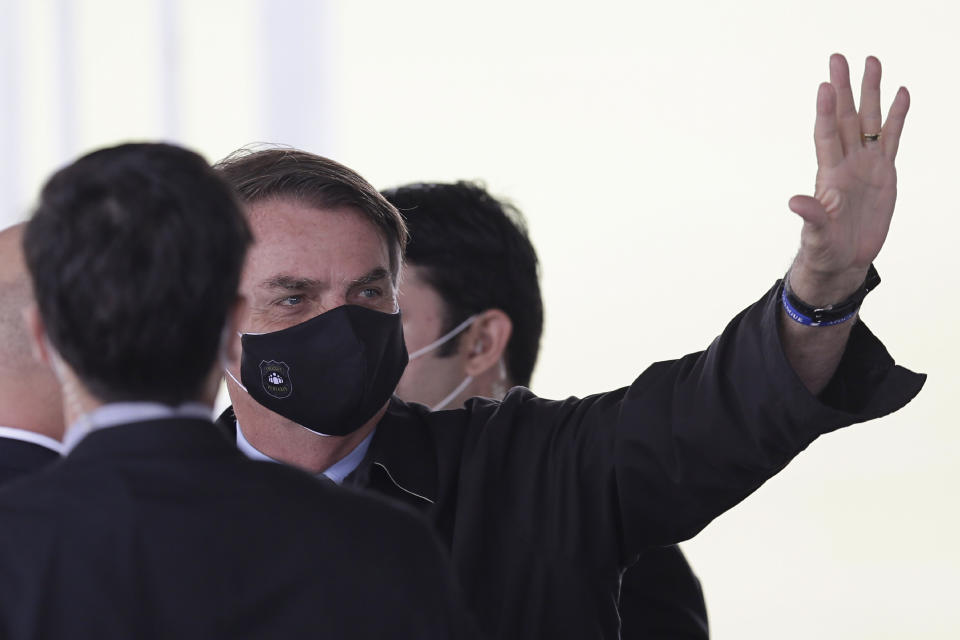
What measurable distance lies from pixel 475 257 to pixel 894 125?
1.29 metres

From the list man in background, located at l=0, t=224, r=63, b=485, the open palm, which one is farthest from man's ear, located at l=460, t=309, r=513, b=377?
the open palm

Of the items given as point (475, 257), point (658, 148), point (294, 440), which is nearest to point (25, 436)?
point (294, 440)

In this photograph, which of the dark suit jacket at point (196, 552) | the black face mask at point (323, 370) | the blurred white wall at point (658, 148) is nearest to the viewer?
the dark suit jacket at point (196, 552)

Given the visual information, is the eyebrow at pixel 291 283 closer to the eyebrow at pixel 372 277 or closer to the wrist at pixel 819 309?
the eyebrow at pixel 372 277

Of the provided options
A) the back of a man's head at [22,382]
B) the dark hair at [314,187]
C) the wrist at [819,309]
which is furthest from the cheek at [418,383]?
the wrist at [819,309]

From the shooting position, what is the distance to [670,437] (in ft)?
5.61

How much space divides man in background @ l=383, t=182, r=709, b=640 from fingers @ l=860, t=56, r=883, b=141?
1212 mm

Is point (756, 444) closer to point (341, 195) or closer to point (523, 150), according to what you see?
point (341, 195)

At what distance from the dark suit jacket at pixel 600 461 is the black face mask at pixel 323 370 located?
103mm

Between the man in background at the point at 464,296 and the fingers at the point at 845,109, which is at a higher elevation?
the fingers at the point at 845,109

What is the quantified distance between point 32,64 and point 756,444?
163 inches

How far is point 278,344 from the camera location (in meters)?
1.91

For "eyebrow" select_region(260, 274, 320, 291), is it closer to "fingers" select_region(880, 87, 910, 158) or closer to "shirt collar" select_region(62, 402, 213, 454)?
"fingers" select_region(880, 87, 910, 158)

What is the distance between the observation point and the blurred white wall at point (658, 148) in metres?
3.81
